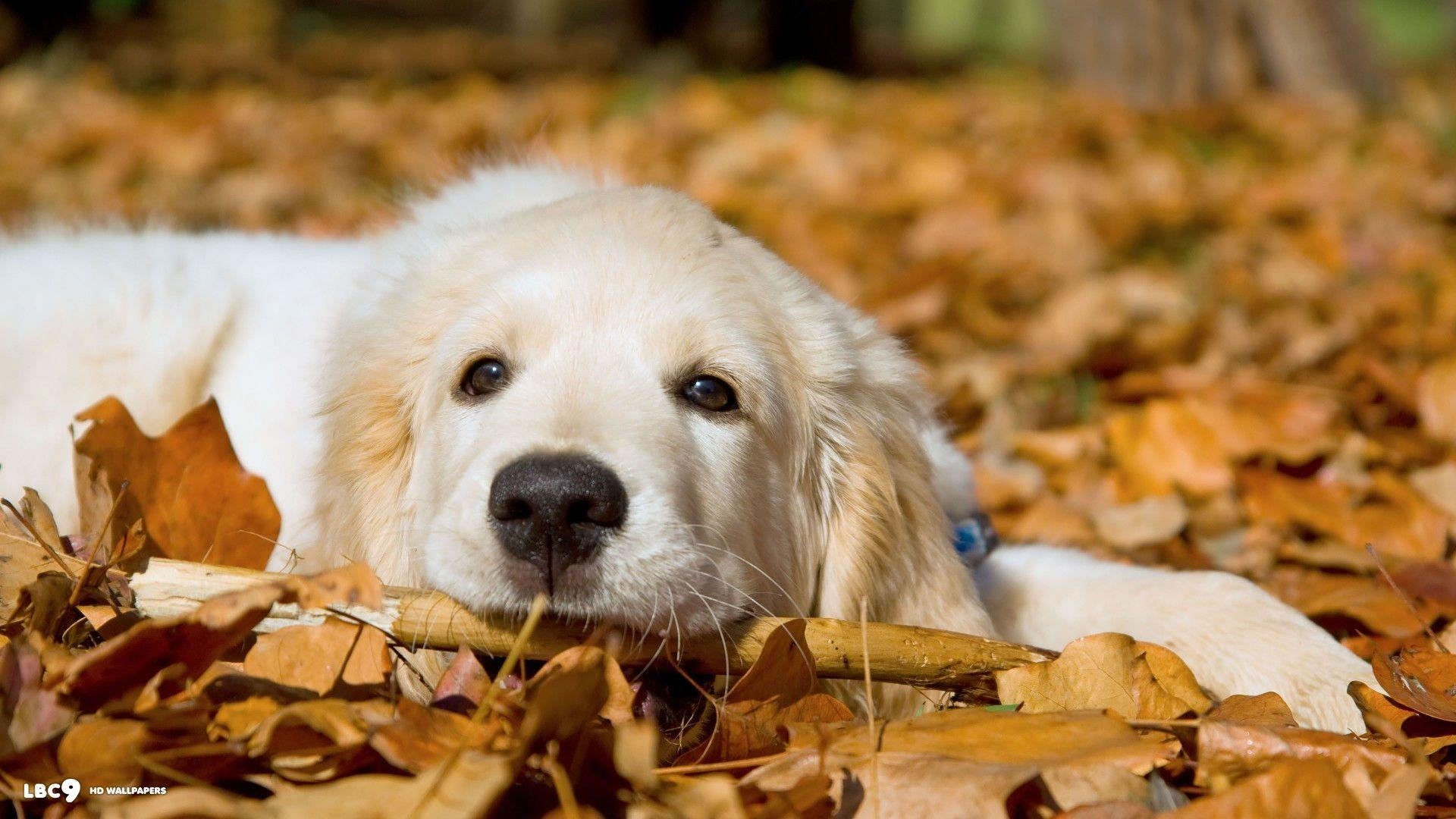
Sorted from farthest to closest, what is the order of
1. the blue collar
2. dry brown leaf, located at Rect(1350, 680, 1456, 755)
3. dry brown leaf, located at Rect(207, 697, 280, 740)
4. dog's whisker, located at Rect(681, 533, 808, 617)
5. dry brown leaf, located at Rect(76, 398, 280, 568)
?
the blue collar, dry brown leaf, located at Rect(76, 398, 280, 568), dog's whisker, located at Rect(681, 533, 808, 617), dry brown leaf, located at Rect(1350, 680, 1456, 755), dry brown leaf, located at Rect(207, 697, 280, 740)

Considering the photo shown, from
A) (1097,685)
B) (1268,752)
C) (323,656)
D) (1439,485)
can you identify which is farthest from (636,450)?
(1439,485)

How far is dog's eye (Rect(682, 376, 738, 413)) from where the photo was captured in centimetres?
240

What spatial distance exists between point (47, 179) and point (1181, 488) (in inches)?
248

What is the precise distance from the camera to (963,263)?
218 inches

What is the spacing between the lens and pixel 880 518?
2.55 metres

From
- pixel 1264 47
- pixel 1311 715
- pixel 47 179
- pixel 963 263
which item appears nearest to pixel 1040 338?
pixel 963 263

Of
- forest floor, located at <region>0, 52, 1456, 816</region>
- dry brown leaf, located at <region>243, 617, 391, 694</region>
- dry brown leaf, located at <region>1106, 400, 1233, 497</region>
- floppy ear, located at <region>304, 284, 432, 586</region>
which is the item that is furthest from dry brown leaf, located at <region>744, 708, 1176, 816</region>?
dry brown leaf, located at <region>1106, 400, 1233, 497</region>

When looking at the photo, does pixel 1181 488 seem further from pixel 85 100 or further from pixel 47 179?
pixel 85 100

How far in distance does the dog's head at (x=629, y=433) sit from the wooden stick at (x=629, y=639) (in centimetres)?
6

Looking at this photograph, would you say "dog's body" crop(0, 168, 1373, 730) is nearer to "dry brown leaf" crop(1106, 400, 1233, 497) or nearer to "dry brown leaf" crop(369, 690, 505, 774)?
"dry brown leaf" crop(369, 690, 505, 774)

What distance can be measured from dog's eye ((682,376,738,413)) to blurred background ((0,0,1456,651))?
1422 millimetres

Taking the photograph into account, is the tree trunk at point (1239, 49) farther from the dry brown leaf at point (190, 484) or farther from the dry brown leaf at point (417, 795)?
the dry brown leaf at point (417, 795)

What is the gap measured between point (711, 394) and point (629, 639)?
558 mm

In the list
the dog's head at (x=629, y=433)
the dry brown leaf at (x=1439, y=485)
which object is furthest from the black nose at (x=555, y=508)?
the dry brown leaf at (x=1439, y=485)
